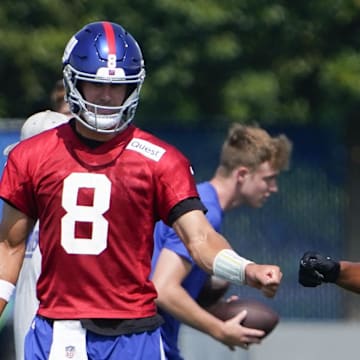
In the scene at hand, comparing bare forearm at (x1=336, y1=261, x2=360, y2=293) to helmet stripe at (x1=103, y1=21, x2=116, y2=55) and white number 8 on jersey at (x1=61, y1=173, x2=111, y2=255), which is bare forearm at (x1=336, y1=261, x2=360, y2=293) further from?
helmet stripe at (x1=103, y1=21, x2=116, y2=55)

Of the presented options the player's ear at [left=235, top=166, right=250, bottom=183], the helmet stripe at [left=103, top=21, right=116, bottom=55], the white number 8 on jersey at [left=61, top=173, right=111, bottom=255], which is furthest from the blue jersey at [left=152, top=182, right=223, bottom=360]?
the helmet stripe at [left=103, top=21, right=116, bottom=55]

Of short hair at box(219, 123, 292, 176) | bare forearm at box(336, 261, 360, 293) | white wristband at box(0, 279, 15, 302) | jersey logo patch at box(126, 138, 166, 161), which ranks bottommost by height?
white wristband at box(0, 279, 15, 302)

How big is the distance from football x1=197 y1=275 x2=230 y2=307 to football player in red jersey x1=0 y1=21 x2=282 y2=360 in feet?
5.99

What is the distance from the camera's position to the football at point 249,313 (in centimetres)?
738

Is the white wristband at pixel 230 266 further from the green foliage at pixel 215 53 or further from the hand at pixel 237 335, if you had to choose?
the green foliage at pixel 215 53

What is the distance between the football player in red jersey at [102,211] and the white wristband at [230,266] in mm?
49

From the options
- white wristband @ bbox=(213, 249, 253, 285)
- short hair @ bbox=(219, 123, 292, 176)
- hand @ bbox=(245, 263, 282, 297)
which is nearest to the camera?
hand @ bbox=(245, 263, 282, 297)

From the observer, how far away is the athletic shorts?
5652 millimetres

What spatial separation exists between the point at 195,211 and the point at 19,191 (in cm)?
64

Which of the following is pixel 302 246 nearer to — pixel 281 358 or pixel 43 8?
pixel 281 358

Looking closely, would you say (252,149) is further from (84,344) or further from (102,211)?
(84,344)

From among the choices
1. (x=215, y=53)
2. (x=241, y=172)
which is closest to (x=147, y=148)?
(x=241, y=172)

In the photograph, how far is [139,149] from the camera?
5.71 metres

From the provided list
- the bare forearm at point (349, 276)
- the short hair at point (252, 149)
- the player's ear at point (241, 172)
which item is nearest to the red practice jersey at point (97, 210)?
the bare forearm at point (349, 276)
